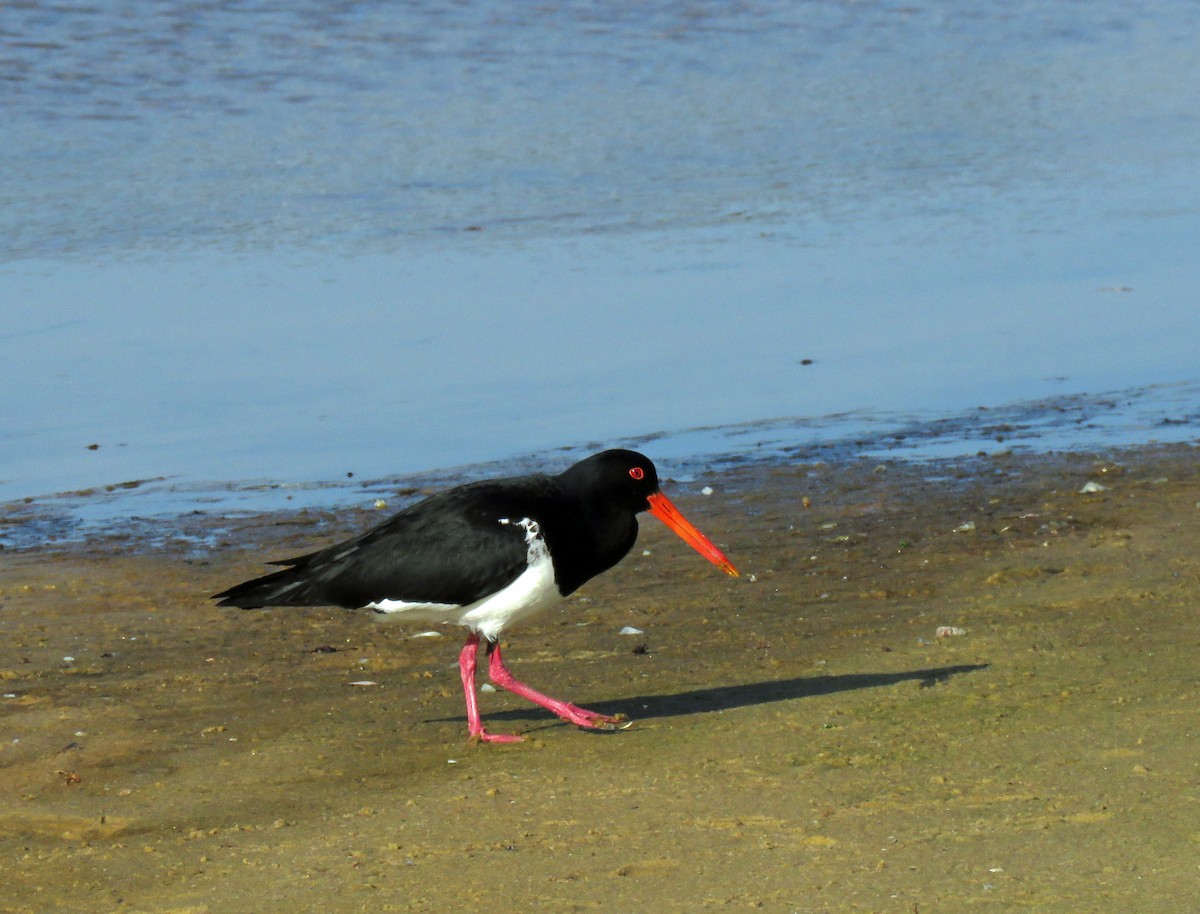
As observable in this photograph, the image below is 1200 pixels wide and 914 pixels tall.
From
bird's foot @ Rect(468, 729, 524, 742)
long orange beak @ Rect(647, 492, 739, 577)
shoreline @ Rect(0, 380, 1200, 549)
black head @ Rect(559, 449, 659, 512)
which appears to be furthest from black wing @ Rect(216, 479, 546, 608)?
shoreline @ Rect(0, 380, 1200, 549)

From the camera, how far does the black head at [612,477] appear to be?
21.7ft

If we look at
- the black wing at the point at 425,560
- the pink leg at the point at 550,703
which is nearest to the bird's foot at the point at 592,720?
the pink leg at the point at 550,703

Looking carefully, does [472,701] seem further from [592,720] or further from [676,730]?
[676,730]

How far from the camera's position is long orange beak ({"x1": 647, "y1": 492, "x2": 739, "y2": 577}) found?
692 cm

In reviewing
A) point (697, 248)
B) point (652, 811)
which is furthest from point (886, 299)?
point (652, 811)

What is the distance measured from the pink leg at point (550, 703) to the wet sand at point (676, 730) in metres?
0.08

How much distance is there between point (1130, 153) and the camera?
1762cm

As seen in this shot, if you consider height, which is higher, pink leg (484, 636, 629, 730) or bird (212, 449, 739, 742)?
bird (212, 449, 739, 742)

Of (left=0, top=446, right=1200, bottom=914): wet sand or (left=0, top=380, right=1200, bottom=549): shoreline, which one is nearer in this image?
(left=0, top=446, right=1200, bottom=914): wet sand

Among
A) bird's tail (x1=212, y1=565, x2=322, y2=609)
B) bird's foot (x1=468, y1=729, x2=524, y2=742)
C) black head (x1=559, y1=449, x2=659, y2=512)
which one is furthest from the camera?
black head (x1=559, y1=449, x2=659, y2=512)

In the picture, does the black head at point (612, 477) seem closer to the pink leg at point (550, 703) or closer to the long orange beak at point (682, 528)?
the long orange beak at point (682, 528)

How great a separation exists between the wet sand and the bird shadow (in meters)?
0.02

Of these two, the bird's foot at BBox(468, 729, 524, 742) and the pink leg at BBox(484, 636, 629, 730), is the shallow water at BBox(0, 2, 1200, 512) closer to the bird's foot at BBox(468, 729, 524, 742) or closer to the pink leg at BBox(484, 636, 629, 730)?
the pink leg at BBox(484, 636, 629, 730)

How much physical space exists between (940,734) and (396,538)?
1.98 meters
